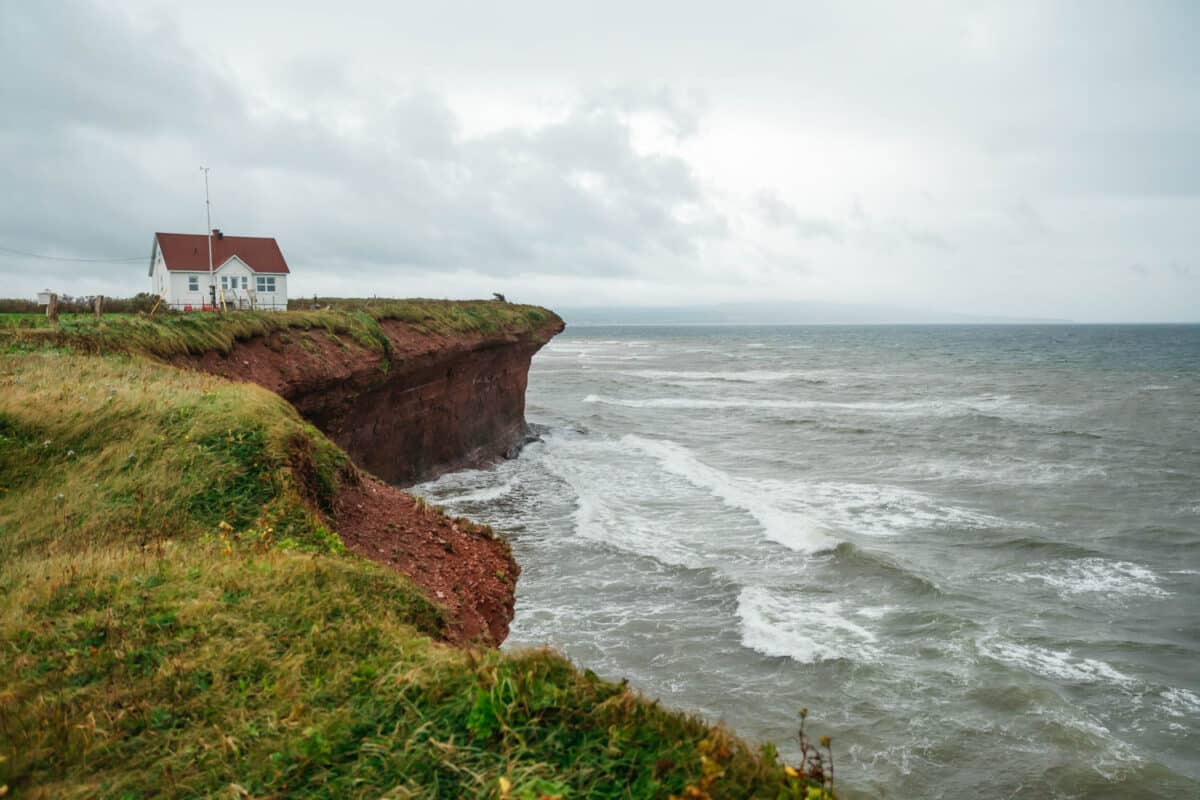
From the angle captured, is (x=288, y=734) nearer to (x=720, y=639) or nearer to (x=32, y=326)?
(x=720, y=639)

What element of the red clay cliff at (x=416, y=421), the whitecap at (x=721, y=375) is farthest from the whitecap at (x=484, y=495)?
the whitecap at (x=721, y=375)

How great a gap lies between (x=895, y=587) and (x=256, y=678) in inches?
514

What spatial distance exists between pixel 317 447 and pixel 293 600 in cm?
395

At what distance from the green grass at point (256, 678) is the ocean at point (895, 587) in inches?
230

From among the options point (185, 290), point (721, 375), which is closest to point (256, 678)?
point (185, 290)

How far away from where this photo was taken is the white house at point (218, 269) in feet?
125

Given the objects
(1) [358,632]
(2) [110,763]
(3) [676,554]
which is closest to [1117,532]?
(3) [676,554]

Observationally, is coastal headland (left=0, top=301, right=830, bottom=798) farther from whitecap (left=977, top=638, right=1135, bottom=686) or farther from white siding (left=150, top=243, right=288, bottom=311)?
white siding (left=150, top=243, right=288, bottom=311)

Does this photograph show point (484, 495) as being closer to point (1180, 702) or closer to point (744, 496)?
point (744, 496)

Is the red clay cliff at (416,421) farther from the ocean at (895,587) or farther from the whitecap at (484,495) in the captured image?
the whitecap at (484,495)

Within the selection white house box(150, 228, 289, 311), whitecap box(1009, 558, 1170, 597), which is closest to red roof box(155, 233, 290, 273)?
white house box(150, 228, 289, 311)

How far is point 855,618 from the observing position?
13938 mm

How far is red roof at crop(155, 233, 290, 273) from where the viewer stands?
38188 mm

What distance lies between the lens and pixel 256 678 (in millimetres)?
4969
